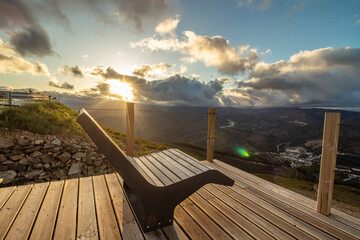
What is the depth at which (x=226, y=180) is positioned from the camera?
218 cm

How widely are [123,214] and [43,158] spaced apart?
448cm

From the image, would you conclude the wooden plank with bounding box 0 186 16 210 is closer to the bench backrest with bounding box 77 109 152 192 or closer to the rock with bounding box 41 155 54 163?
the bench backrest with bounding box 77 109 152 192

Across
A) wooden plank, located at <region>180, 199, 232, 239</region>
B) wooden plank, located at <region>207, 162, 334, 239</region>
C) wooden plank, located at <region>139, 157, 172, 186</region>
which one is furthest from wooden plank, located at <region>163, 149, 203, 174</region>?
wooden plank, located at <region>207, 162, 334, 239</region>

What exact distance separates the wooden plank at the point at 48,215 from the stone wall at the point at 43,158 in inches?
108

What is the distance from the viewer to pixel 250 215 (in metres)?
2.27

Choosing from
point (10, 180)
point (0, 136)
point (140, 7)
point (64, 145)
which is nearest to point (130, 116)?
point (64, 145)

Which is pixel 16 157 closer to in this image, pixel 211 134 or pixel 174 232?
pixel 174 232

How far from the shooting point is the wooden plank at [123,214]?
175 centimetres

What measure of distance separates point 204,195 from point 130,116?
→ 2540 mm

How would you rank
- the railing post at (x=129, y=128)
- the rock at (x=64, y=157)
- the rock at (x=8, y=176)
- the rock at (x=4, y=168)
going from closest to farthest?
1. the railing post at (x=129, y=128)
2. the rock at (x=8, y=176)
3. the rock at (x=4, y=168)
4. the rock at (x=64, y=157)

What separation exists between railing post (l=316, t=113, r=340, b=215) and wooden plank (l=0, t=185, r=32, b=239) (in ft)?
13.7

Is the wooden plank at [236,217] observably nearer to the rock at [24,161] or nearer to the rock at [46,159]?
the rock at [46,159]

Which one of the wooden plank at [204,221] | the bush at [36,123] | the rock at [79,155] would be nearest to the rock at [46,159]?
the rock at [79,155]

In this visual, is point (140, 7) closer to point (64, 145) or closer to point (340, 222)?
point (64, 145)
